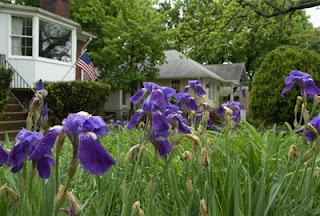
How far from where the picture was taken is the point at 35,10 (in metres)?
13.4

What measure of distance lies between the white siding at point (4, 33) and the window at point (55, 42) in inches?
50.6

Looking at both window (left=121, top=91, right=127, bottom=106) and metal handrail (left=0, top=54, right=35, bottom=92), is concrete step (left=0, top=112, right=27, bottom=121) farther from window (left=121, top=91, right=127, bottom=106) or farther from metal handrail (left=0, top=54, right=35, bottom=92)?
window (left=121, top=91, right=127, bottom=106)

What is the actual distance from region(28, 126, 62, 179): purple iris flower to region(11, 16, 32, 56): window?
1366 centimetres

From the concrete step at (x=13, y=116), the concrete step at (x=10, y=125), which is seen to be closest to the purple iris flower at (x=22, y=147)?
the concrete step at (x=10, y=125)

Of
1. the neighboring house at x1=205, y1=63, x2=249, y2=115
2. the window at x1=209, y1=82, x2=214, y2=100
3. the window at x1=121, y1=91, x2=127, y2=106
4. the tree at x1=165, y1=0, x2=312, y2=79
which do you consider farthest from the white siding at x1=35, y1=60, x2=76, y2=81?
the neighboring house at x1=205, y1=63, x2=249, y2=115

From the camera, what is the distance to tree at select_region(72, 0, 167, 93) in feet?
65.7

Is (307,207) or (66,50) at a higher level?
(66,50)

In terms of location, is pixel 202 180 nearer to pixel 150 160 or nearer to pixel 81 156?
pixel 150 160

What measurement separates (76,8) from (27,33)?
754 cm

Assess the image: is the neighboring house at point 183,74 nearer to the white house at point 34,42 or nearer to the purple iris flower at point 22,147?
the white house at point 34,42

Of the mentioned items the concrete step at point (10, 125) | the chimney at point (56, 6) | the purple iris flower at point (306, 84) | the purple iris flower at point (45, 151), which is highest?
the chimney at point (56, 6)

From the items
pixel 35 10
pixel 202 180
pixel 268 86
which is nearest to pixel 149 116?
pixel 202 180

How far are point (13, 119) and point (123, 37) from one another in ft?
31.4

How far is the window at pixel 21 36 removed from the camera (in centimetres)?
1368
